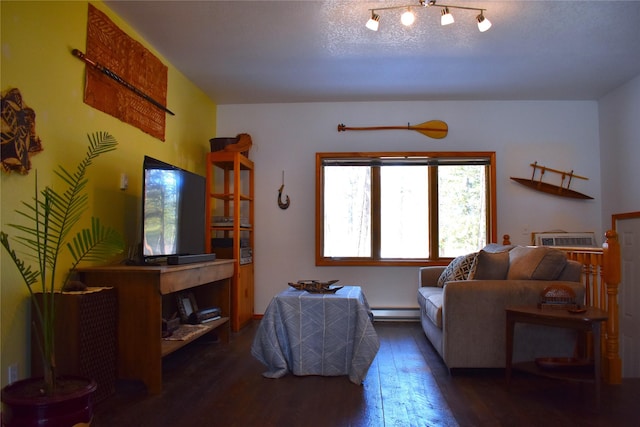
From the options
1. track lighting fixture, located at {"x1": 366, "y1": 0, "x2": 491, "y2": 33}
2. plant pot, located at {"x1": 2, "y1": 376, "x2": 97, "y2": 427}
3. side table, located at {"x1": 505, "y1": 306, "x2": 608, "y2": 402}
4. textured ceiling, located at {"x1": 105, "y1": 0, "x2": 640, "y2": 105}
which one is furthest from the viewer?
textured ceiling, located at {"x1": 105, "y1": 0, "x2": 640, "y2": 105}

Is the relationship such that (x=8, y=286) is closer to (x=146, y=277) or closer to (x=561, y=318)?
(x=146, y=277)

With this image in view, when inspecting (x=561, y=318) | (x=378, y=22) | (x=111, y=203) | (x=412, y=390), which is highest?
(x=378, y=22)

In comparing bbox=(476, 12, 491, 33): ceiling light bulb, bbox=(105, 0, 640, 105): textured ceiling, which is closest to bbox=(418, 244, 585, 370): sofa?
bbox=(476, 12, 491, 33): ceiling light bulb

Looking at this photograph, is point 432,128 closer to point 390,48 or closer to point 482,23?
point 390,48

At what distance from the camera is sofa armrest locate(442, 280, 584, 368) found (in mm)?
2943

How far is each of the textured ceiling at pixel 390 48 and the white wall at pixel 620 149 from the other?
159mm

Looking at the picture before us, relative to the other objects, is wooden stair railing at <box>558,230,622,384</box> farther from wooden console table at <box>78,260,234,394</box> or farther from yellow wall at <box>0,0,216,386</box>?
yellow wall at <box>0,0,216,386</box>

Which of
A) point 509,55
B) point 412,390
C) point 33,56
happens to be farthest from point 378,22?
point 412,390

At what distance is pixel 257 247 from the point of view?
17.0 feet

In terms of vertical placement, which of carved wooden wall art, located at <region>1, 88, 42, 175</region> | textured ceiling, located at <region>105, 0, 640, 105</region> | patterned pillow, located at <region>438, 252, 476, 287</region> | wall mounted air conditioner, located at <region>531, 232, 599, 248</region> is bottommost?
patterned pillow, located at <region>438, 252, 476, 287</region>

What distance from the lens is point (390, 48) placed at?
368 cm

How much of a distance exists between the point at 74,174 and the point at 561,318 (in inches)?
115

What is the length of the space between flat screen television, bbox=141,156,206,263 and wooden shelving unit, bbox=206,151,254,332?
53 centimetres

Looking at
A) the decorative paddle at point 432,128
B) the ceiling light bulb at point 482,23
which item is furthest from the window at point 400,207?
the ceiling light bulb at point 482,23
